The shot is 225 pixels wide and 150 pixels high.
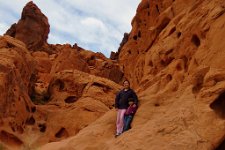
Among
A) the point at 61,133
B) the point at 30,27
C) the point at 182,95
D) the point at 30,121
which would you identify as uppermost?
the point at 30,27

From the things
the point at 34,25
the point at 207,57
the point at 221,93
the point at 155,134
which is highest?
the point at 34,25

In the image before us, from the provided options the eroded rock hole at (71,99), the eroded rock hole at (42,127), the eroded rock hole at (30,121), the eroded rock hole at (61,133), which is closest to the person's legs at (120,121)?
the eroded rock hole at (61,133)

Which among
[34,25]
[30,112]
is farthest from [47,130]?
[34,25]

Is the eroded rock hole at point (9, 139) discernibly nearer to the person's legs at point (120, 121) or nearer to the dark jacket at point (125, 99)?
the dark jacket at point (125, 99)

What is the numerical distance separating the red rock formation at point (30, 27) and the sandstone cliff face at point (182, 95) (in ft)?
135

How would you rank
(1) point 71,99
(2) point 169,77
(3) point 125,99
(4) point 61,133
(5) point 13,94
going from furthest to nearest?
(1) point 71,99 → (4) point 61,133 → (5) point 13,94 → (2) point 169,77 → (3) point 125,99

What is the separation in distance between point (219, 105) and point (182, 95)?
1.31 meters

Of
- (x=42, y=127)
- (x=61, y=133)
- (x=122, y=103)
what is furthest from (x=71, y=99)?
(x=122, y=103)

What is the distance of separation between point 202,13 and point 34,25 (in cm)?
4525

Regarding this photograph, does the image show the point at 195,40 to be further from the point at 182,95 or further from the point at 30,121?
the point at 30,121

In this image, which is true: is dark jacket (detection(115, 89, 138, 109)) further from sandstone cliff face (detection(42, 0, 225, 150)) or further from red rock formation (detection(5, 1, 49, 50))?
red rock formation (detection(5, 1, 49, 50))

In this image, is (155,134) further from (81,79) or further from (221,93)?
(81,79)

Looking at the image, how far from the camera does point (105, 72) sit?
132ft

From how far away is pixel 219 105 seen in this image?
452 inches
